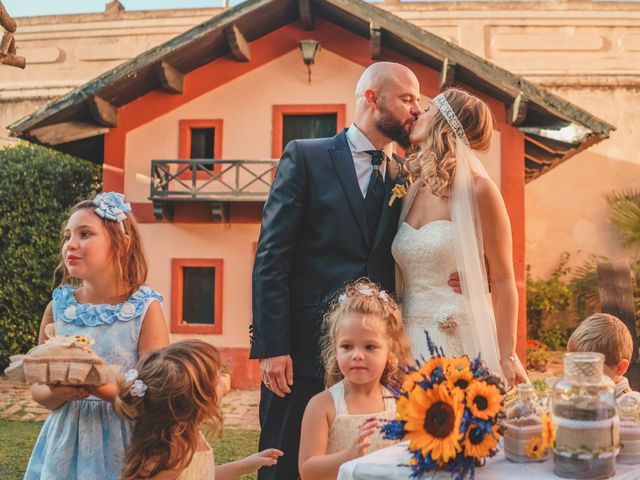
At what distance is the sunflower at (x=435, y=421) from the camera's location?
1.69 meters

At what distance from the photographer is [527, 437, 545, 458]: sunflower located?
1755mm

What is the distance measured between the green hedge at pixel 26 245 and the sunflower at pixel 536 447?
1125cm

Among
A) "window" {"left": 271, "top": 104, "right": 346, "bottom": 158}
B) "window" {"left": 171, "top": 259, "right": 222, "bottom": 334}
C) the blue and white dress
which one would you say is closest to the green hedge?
"window" {"left": 171, "top": 259, "right": 222, "bottom": 334}

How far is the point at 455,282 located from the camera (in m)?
3.02

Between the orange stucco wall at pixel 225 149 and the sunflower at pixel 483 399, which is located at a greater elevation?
the orange stucco wall at pixel 225 149

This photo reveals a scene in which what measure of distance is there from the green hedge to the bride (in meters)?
10.1

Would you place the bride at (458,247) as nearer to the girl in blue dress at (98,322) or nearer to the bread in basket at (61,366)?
the girl in blue dress at (98,322)

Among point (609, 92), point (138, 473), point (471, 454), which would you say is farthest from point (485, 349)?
point (609, 92)

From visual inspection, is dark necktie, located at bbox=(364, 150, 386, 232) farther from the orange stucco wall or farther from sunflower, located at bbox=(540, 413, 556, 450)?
the orange stucco wall

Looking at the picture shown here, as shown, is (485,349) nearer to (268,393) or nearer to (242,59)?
(268,393)

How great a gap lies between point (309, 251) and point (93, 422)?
1.16m

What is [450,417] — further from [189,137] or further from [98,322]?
[189,137]

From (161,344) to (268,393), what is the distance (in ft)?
1.83

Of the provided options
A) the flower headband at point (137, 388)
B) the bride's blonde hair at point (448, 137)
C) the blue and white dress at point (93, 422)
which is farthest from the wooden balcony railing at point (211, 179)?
the flower headband at point (137, 388)
